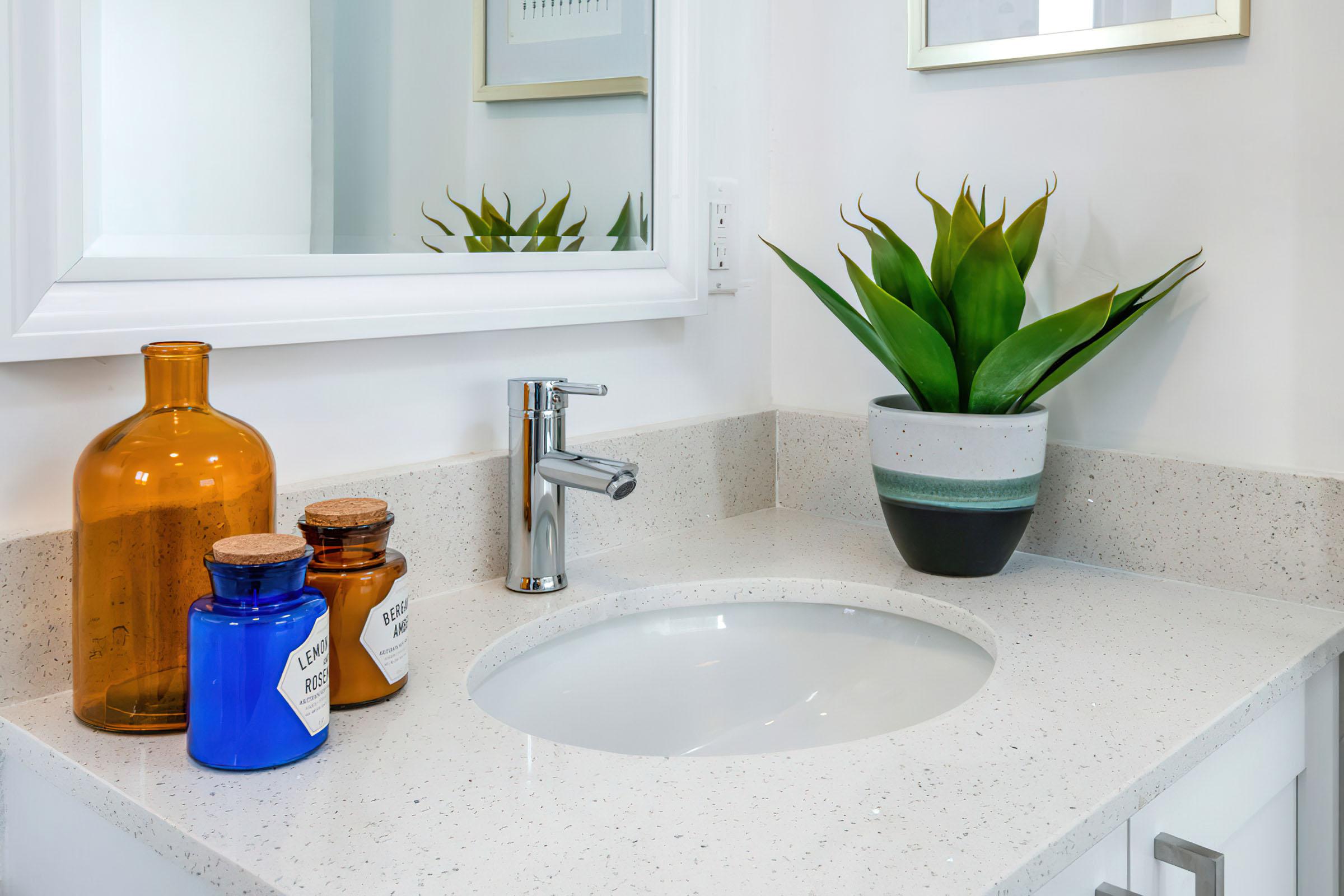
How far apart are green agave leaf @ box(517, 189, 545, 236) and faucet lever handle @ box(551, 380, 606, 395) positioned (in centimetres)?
16

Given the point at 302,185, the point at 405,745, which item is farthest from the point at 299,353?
the point at 405,745

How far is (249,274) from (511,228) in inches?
10.9

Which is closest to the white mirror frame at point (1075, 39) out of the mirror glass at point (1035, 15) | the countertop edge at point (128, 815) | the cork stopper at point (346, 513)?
the mirror glass at point (1035, 15)

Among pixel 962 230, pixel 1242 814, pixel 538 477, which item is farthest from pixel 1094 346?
pixel 538 477

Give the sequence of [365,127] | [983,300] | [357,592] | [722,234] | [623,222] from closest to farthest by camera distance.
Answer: [357,592] < [365,127] < [983,300] < [623,222] < [722,234]

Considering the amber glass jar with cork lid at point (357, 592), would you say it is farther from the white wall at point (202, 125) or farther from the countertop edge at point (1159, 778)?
A: the countertop edge at point (1159, 778)

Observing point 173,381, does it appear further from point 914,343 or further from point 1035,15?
point 1035,15

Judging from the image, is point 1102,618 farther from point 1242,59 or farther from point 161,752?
point 161,752

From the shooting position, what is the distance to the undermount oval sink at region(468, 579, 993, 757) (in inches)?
37.4

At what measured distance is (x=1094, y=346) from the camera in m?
1.03

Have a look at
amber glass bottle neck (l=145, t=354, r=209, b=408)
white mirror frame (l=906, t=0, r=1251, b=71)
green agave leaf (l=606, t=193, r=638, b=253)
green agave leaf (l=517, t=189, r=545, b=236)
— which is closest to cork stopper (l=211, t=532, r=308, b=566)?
amber glass bottle neck (l=145, t=354, r=209, b=408)

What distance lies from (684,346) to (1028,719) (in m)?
0.63

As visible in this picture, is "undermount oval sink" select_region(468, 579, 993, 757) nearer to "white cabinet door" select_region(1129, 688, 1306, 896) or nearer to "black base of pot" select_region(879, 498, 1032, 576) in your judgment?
"black base of pot" select_region(879, 498, 1032, 576)

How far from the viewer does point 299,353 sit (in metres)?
0.91
